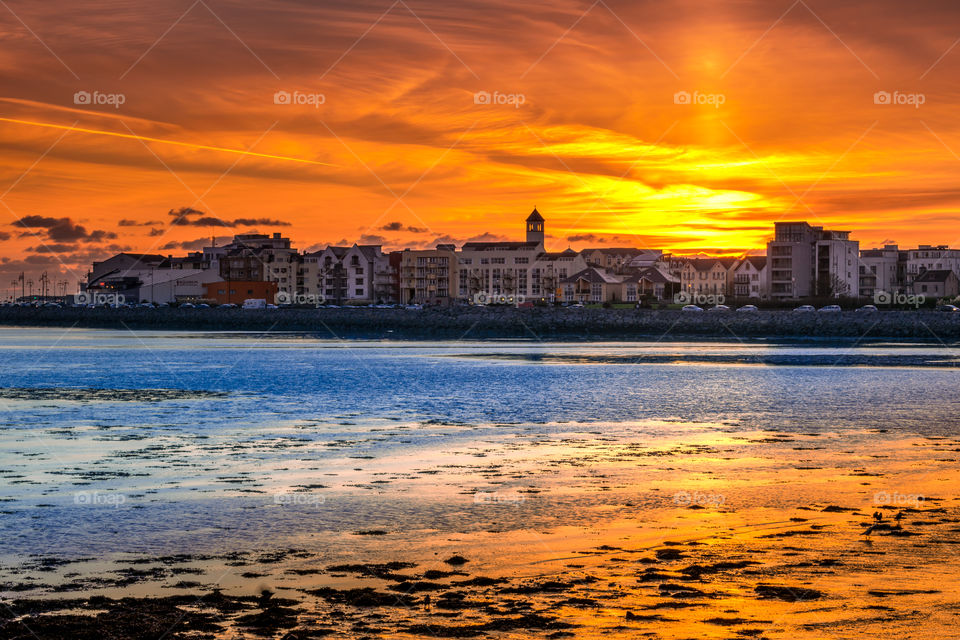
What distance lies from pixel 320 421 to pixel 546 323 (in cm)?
8470

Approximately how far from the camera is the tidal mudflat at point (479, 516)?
373 inches

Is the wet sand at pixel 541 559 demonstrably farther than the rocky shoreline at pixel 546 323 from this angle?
No

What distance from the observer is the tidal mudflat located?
948 centimetres

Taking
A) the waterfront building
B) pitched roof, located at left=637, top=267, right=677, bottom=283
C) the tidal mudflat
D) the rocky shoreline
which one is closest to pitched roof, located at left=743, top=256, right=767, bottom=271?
pitched roof, located at left=637, top=267, right=677, bottom=283

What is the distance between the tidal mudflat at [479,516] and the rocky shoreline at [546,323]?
200 feet

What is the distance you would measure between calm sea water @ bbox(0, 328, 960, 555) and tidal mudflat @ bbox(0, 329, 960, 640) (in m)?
0.12

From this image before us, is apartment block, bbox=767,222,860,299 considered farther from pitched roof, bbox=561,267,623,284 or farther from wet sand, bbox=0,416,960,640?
wet sand, bbox=0,416,960,640

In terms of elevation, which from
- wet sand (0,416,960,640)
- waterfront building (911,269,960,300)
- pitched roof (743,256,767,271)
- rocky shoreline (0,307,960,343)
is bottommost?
wet sand (0,416,960,640)

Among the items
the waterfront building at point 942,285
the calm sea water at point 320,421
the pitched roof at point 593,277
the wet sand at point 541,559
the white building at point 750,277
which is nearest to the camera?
the wet sand at point 541,559

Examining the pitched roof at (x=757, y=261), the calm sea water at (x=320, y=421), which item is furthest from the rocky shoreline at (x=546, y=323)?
the pitched roof at (x=757, y=261)

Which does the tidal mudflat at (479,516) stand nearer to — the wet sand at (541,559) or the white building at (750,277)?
the wet sand at (541,559)

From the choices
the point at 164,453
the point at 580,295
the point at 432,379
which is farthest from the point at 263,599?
the point at 580,295

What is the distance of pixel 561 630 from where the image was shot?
8977 millimetres

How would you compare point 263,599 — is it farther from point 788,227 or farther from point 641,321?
point 788,227
